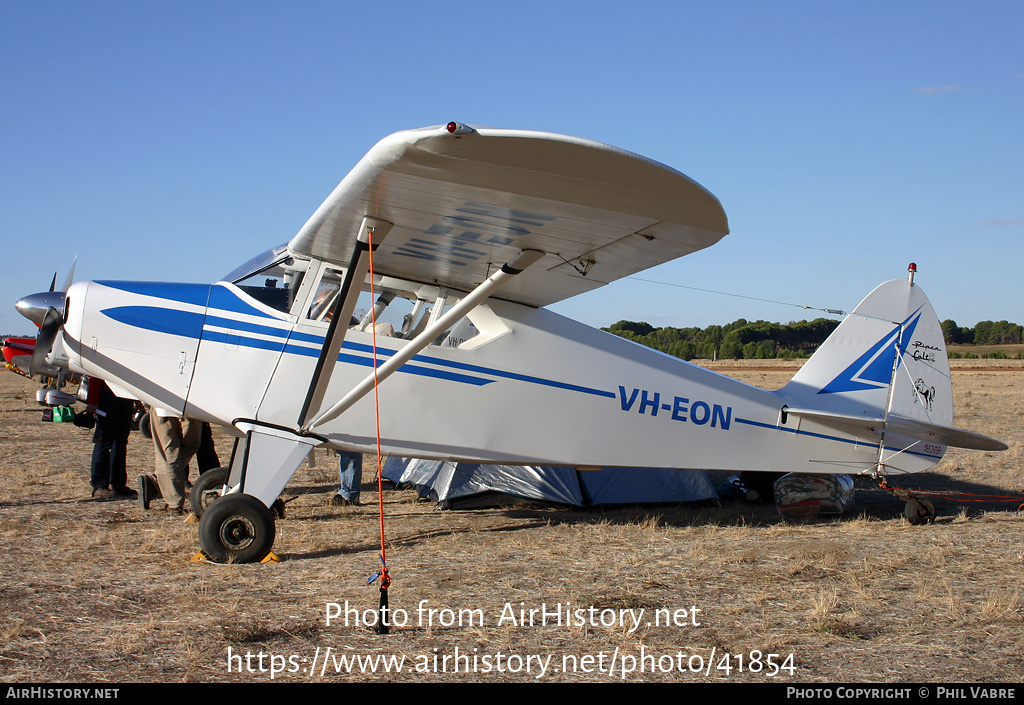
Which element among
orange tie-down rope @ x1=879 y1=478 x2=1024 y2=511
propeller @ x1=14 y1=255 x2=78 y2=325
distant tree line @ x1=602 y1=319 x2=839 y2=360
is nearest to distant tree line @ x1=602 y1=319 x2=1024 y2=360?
distant tree line @ x1=602 y1=319 x2=839 y2=360

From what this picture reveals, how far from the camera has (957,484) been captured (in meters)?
9.24

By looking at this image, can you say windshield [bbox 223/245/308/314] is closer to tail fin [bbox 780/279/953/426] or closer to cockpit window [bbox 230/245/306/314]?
cockpit window [bbox 230/245/306/314]

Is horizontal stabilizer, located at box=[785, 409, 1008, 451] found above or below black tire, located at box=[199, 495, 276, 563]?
above

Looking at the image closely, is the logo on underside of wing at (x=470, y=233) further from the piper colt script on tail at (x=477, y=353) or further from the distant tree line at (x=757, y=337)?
the distant tree line at (x=757, y=337)

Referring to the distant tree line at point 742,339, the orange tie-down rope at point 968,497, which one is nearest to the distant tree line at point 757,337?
the distant tree line at point 742,339

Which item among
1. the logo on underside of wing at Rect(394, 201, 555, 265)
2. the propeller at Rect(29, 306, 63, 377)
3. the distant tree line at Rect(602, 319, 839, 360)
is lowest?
the propeller at Rect(29, 306, 63, 377)

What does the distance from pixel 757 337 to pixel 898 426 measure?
7290cm

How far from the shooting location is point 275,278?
6176 millimetres

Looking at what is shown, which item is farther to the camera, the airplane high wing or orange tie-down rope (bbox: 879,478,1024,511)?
orange tie-down rope (bbox: 879,478,1024,511)

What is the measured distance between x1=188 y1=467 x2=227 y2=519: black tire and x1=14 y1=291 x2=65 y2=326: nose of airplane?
2382mm

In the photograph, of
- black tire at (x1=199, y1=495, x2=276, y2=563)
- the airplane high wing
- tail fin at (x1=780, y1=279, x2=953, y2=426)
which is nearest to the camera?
the airplane high wing

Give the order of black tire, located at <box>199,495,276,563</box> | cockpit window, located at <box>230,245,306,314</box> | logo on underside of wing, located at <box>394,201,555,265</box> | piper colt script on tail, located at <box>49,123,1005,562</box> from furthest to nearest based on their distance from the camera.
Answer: cockpit window, located at <box>230,245,306,314</box> → black tire, located at <box>199,495,276,563</box> → logo on underside of wing, located at <box>394,201,555,265</box> → piper colt script on tail, located at <box>49,123,1005,562</box>

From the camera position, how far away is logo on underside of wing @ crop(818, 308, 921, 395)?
745 cm
